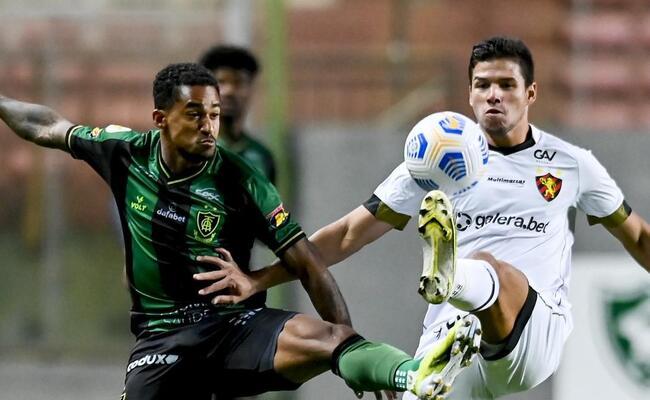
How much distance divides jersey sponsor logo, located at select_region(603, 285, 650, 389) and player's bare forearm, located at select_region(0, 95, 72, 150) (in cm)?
439

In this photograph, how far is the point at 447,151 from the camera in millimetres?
5262

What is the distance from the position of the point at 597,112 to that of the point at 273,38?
2.69 m

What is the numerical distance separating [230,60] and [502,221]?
2.74 meters

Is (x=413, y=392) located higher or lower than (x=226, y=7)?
lower

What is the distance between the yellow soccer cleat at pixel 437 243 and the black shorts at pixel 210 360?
714 mm

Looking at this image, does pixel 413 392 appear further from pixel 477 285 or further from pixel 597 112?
pixel 597 112

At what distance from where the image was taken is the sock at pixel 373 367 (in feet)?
16.5

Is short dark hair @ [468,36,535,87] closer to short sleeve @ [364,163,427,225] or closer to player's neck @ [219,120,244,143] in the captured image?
short sleeve @ [364,163,427,225]

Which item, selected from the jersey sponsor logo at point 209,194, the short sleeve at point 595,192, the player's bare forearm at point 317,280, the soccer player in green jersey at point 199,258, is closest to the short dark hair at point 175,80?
the soccer player in green jersey at point 199,258

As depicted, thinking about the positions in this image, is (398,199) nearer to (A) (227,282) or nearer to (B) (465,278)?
(B) (465,278)

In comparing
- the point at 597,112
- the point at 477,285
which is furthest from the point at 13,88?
the point at 477,285

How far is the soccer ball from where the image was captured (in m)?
5.28

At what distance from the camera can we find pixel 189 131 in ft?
17.9

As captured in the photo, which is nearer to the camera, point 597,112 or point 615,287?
point 615,287
